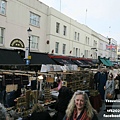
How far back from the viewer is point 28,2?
17.4m

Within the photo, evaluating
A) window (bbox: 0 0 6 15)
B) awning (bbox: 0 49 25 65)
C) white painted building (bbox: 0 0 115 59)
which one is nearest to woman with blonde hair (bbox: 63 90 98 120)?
awning (bbox: 0 49 25 65)

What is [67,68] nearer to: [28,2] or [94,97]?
[94,97]

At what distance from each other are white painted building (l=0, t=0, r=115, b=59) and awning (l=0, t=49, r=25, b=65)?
4.11 feet

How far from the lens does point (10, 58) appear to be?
43.3 feet

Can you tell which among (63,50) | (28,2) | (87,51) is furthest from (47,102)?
(87,51)

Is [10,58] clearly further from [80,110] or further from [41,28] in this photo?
[80,110]

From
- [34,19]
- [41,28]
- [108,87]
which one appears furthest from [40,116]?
[41,28]

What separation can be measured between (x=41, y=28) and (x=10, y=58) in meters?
6.95

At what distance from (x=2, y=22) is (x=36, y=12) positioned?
181 inches

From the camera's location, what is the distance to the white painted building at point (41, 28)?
15.4m

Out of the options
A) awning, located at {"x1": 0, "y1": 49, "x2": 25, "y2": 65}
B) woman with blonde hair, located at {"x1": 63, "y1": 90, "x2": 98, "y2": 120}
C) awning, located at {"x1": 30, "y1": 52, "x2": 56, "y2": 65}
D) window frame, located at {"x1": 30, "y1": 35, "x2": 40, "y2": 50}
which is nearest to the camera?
woman with blonde hair, located at {"x1": 63, "y1": 90, "x2": 98, "y2": 120}

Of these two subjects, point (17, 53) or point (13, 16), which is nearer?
point (17, 53)

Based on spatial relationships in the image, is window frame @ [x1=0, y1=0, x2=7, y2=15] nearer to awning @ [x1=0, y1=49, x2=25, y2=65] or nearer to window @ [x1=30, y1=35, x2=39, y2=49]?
awning @ [x1=0, y1=49, x2=25, y2=65]

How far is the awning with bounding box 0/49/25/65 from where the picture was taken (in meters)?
12.5
